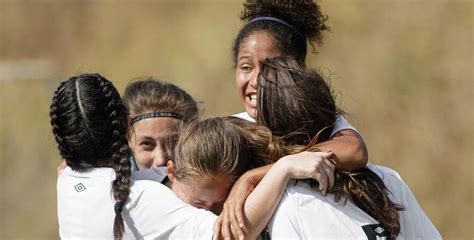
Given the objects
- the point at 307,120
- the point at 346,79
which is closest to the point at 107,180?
the point at 307,120

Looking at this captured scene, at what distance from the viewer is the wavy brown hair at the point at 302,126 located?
262cm

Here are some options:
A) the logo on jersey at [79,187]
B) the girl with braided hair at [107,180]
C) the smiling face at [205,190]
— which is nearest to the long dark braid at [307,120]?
the girl with braided hair at [107,180]

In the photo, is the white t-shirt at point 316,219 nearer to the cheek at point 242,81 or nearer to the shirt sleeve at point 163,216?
the shirt sleeve at point 163,216

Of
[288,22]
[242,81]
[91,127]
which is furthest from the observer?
[288,22]

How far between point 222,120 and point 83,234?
53 cm

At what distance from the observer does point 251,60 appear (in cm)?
374

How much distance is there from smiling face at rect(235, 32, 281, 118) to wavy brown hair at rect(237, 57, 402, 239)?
0.98 meters

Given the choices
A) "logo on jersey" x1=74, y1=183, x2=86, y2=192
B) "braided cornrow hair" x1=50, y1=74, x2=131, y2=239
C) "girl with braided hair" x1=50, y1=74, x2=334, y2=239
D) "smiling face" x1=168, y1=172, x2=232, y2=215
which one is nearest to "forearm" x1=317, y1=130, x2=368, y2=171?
"girl with braided hair" x1=50, y1=74, x2=334, y2=239

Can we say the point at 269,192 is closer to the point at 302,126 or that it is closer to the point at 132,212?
the point at 302,126

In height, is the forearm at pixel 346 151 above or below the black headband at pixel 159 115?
above

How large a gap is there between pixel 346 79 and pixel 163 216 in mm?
5616

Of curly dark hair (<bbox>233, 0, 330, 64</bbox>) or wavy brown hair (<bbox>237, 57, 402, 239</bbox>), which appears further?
curly dark hair (<bbox>233, 0, 330, 64</bbox>)

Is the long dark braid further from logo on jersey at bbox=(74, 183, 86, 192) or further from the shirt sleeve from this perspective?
logo on jersey at bbox=(74, 183, 86, 192)

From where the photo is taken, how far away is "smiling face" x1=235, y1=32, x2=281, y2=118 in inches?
146
